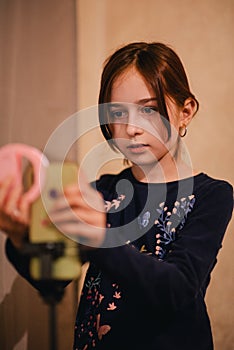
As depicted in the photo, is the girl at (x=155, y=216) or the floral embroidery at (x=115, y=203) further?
the floral embroidery at (x=115, y=203)

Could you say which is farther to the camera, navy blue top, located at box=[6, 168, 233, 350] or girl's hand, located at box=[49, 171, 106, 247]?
navy blue top, located at box=[6, 168, 233, 350]

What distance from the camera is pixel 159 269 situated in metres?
0.54

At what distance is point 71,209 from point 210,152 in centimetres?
69

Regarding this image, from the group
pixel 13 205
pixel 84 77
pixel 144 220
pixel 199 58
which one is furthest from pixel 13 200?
pixel 199 58

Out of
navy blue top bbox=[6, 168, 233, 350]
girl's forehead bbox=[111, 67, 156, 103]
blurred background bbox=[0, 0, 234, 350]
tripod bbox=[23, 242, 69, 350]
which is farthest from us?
blurred background bbox=[0, 0, 234, 350]

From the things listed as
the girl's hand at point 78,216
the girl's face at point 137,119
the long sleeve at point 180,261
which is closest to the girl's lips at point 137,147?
the girl's face at point 137,119

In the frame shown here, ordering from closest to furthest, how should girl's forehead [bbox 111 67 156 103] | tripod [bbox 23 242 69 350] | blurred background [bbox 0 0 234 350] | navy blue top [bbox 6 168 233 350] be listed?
tripod [bbox 23 242 69 350] < navy blue top [bbox 6 168 233 350] < girl's forehead [bbox 111 67 156 103] < blurred background [bbox 0 0 234 350]

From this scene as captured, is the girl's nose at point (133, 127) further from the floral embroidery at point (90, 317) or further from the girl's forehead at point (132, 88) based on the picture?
the floral embroidery at point (90, 317)

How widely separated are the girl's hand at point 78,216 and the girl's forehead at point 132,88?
9.5 inches

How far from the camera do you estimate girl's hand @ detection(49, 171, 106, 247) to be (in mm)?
435

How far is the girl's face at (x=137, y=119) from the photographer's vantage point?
66 centimetres

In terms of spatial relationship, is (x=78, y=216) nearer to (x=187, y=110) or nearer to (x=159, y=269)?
(x=159, y=269)

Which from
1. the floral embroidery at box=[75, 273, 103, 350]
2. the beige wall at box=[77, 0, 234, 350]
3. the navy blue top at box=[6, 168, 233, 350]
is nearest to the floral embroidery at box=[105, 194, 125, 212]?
the navy blue top at box=[6, 168, 233, 350]

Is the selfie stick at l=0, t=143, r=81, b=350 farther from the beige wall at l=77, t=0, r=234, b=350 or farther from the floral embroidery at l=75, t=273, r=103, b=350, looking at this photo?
the beige wall at l=77, t=0, r=234, b=350
